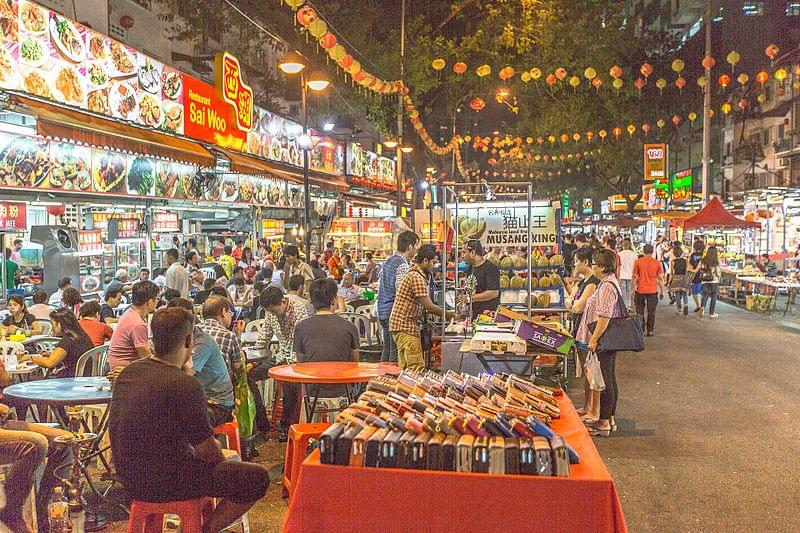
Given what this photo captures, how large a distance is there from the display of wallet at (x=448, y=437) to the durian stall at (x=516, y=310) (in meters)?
3.04

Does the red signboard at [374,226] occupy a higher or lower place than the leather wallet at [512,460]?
higher

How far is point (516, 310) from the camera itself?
10.9 metres

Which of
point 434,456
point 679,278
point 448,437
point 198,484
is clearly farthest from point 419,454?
point 679,278

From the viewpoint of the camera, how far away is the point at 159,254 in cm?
1764

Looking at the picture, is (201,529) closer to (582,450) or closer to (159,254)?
(582,450)

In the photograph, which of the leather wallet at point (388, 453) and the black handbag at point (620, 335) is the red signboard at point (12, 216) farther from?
the leather wallet at point (388, 453)

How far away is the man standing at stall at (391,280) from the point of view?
1026 cm

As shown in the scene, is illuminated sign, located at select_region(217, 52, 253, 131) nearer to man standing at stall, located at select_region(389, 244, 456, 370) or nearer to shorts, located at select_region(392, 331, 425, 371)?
man standing at stall, located at select_region(389, 244, 456, 370)

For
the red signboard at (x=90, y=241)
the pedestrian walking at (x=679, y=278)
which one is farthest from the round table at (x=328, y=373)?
the pedestrian walking at (x=679, y=278)

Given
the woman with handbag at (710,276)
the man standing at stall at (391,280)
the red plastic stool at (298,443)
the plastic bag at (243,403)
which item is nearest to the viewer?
the red plastic stool at (298,443)

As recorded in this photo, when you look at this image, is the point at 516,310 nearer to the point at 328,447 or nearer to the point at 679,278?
the point at 328,447

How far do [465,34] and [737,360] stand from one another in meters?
16.2

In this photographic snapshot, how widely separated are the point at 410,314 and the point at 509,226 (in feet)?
6.65

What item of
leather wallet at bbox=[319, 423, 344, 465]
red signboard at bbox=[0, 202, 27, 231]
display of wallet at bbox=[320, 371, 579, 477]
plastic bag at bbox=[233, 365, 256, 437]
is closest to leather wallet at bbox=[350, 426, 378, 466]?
display of wallet at bbox=[320, 371, 579, 477]
